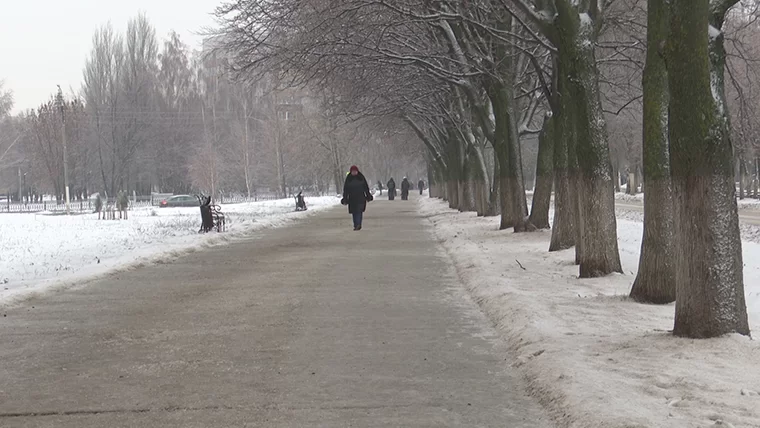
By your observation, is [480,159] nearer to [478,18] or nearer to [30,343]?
[478,18]

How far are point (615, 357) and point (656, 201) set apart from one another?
3.51 m

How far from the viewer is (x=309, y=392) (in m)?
6.02

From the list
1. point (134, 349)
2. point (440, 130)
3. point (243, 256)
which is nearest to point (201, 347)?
point (134, 349)

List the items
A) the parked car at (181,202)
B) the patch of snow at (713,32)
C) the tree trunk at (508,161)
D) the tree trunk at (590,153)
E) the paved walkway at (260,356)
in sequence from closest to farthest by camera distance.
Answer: the paved walkway at (260,356), the patch of snow at (713,32), the tree trunk at (590,153), the tree trunk at (508,161), the parked car at (181,202)

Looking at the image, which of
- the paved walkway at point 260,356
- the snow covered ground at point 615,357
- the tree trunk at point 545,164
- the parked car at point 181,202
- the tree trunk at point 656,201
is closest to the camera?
the snow covered ground at point 615,357

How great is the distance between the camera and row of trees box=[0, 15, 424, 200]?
74.9 metres

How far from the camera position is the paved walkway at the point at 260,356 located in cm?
552

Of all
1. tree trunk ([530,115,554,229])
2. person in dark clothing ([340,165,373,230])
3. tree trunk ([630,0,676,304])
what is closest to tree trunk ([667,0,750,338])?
tree trunk ([630,0,676,304])

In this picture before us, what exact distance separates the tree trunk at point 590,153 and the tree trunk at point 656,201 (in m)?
1.92

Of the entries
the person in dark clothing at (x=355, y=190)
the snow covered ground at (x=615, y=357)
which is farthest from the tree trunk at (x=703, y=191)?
the person in dark clothing at (x=355, y=190)

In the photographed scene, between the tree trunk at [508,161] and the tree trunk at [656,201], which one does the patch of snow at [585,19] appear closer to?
the tree trunk at [656,201]

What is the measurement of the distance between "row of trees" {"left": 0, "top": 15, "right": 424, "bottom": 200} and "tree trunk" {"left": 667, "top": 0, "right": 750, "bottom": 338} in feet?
187

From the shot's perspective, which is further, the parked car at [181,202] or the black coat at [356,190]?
the parked car at [181,202]

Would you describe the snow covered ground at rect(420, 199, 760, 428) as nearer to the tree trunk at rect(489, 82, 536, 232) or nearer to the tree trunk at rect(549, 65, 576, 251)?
the tree trunk at rect(549, 65, 576, 251)
